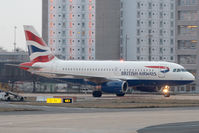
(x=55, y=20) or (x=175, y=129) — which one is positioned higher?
(x=55, y=20)

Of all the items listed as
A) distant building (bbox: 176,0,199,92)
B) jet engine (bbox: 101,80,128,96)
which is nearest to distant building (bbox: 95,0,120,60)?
distant building (bbox: 176,0,199,92)

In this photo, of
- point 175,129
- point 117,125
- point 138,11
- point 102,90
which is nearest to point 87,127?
point 117,125

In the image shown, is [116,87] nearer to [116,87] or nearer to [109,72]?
[116,87]

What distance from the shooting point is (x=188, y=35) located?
11875cm

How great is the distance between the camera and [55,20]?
19450 centimetres

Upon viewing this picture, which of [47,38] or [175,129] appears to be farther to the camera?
[47,38]

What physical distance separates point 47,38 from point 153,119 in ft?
559

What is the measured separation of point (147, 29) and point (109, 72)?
11646 cm

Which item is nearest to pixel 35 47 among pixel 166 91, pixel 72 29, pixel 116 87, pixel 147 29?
pixel 116 87

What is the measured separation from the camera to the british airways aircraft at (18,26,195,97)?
214 feet

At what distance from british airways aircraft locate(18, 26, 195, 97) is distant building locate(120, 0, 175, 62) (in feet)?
356

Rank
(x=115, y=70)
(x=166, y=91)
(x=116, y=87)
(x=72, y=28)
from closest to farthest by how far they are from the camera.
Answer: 1. (x=116, y=87)
2. (x=166, y=91)
3. (x=115, y=70)
4. (x=72, y=28)

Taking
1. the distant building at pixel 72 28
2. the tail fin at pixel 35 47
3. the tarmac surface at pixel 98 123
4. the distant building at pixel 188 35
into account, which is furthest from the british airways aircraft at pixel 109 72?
the distant building at pixel 72 28

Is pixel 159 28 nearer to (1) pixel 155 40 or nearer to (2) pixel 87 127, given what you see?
(1) pixel 155 40
